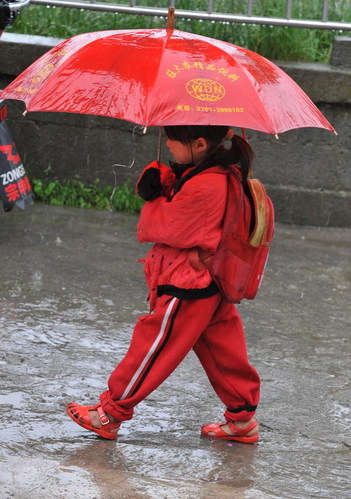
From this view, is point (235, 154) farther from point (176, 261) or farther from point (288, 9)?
point (288, 9)

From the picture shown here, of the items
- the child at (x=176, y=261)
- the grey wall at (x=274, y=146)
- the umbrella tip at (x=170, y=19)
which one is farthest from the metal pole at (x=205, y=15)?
the child at (x=176, y=261)

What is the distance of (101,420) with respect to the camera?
3.52m

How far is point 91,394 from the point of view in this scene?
3.93 m

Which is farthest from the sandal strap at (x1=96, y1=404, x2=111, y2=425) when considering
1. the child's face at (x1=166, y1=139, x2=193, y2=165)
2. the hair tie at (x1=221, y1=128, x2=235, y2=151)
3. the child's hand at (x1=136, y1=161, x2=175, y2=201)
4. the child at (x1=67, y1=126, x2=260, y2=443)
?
the hair tie at (x1=221, y1=128, x2=235, y2=151)

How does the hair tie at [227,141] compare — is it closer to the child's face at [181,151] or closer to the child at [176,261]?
the child at [176,261]

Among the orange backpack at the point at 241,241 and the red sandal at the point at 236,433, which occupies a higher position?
the orange backpack at the point at 241,241

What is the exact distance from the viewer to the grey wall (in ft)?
21.6

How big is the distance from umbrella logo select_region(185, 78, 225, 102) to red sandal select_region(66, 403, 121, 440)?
122cm

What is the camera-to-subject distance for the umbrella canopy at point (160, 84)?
3139mm

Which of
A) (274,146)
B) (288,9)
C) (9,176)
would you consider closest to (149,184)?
(9,176)

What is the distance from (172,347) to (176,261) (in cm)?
31

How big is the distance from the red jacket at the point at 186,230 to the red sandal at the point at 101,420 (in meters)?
0.51

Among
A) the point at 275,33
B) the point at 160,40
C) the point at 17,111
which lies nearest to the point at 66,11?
the point at 17,111

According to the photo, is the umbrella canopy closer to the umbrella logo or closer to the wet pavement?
the umbrella logo
